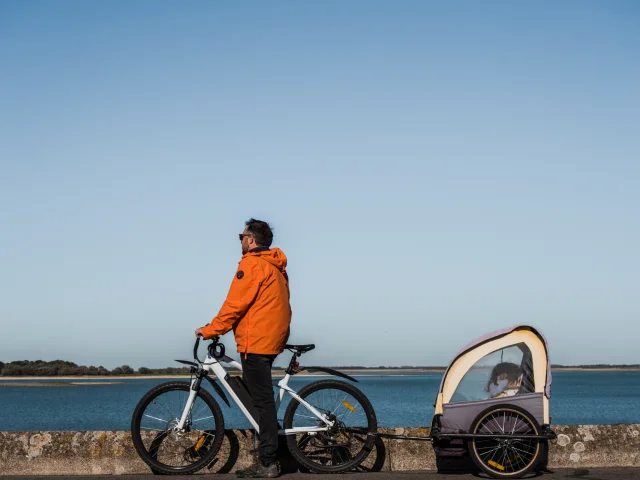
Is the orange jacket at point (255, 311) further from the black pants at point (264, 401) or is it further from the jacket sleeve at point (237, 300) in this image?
the black pants at point (264, 401)

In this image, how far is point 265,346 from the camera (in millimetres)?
6945

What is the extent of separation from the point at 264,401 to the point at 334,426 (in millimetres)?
700

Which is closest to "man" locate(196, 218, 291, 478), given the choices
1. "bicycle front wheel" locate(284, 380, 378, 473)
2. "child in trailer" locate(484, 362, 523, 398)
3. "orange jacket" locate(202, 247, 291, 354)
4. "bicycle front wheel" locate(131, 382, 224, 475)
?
"orange jacket" locate(202, 247, 291, 354)

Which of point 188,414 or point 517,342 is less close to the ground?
point 517,342

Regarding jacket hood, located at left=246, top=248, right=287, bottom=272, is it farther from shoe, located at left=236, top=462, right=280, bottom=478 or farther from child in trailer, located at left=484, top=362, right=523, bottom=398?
Result: child in trailer, located at left=484, top=362, right=523, bottom=398

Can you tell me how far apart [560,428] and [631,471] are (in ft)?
2.46

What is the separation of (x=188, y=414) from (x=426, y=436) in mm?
2261

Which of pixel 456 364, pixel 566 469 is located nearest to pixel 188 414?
pixel 456 364

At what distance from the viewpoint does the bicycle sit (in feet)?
23.5

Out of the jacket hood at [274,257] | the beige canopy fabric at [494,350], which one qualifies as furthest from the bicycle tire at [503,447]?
the jacket hood at [274,257]

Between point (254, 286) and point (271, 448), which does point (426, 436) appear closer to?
point (271, 448)

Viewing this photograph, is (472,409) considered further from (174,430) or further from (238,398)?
(174,430)

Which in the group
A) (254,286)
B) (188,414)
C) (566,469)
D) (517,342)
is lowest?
(566,469)

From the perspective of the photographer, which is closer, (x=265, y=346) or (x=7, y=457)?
(x=265, y=346)
